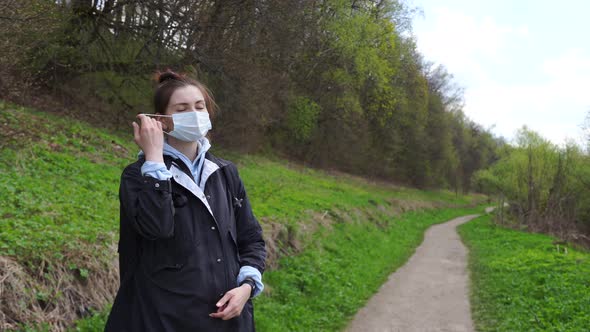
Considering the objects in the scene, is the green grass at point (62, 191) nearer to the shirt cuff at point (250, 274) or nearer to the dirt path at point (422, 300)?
the dirt path at point (422, 300)

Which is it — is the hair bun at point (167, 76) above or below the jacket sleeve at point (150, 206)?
above

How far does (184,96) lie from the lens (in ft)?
8.68

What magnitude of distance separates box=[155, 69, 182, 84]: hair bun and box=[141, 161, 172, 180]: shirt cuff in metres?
0.60

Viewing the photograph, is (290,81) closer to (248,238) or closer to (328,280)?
(328,280)

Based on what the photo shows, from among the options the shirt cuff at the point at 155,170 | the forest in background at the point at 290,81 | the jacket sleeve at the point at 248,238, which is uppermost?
the forest in background at the point at 290,81

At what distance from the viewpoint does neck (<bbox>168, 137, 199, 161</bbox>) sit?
264 cm

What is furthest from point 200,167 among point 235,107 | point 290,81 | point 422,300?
point 290,81

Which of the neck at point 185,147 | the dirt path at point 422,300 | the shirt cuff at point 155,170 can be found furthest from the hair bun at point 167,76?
the dirt path at point 422,300

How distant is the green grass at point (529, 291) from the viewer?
26.5 feet

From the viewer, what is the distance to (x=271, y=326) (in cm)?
685

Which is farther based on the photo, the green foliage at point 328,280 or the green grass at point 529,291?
the green grass at point 529,291

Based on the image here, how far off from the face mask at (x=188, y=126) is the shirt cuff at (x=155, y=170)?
0.99 feet

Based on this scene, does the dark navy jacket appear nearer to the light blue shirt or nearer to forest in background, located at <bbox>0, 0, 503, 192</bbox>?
the light blue shirt

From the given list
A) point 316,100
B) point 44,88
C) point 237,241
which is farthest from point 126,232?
point 316,100
